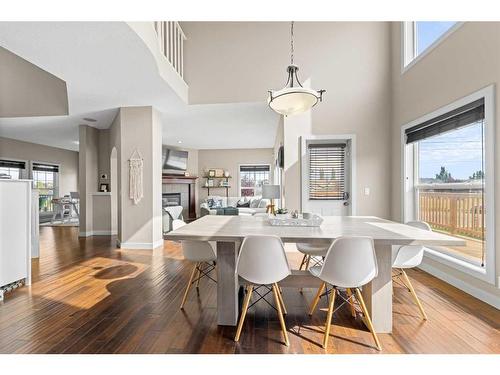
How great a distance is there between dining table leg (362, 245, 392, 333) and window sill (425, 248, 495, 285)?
1.31 meters

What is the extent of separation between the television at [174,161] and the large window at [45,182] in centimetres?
402

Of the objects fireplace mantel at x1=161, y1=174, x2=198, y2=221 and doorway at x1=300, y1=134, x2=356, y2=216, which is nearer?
doorway at x1=300, y1=134, x2=356, y2=216

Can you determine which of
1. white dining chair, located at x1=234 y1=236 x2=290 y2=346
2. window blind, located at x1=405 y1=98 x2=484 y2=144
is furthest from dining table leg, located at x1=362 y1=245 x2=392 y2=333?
window blind, located at x1=405 y1=98 x2=484 y2=144

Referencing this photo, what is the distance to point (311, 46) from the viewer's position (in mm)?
4609

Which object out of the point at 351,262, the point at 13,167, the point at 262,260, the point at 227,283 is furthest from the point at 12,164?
the point at 351,262

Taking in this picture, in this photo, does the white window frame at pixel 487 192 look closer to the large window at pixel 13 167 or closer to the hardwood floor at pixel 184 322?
the hardwood floor at pixel 184 322

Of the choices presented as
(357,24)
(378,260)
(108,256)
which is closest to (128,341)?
(378,260)

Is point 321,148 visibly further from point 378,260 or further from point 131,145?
point 131,145

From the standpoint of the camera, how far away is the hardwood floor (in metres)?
1.84

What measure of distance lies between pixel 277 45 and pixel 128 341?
4828mm

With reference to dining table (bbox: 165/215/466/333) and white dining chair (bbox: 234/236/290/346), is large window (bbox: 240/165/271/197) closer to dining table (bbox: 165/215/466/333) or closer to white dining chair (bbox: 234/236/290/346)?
dining table (bbox: 165/215/466/333)

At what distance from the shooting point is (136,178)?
185 inches

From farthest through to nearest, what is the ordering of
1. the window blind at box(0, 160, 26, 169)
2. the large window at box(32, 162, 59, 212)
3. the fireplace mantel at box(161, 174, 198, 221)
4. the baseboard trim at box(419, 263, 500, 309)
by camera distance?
1. the fireplace mantel at box(161, 174, 198, 221)
2. the large window at box(32, 162, 59, 212)
3. the window blind at box(0, 160, 26, 169)
4. the baseboard trim at box(419, 263, 500, 309)
